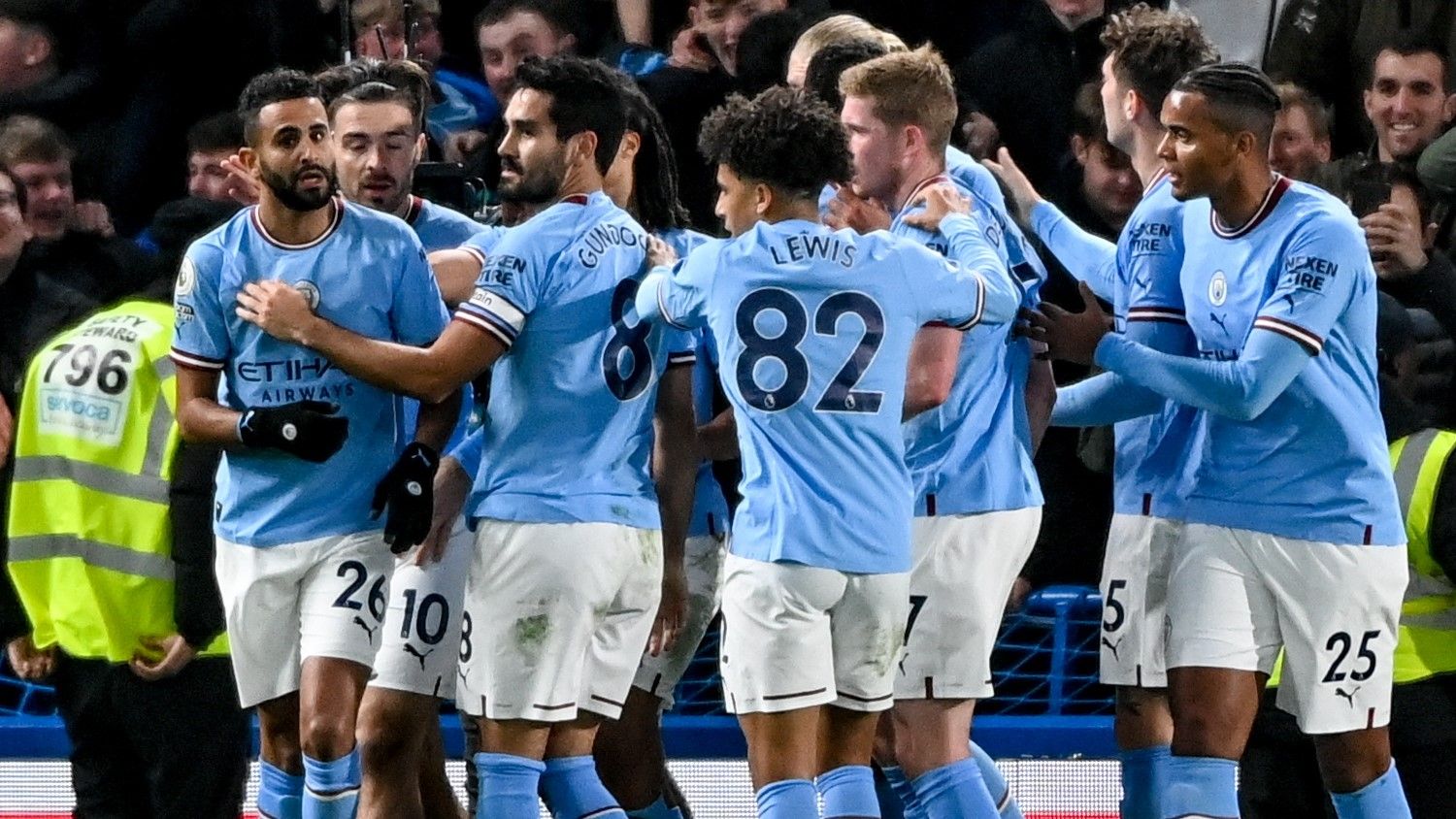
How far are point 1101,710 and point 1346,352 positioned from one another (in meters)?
2.40

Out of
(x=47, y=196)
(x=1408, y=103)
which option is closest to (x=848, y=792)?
(x=1408, y=103)

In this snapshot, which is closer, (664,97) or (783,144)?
(783,144)

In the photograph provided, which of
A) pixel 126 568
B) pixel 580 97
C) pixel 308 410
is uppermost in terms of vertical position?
pixel 580 97

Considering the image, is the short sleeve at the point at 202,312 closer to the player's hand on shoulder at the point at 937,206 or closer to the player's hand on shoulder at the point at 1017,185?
the player's hand on shoulder at the point at 937,206

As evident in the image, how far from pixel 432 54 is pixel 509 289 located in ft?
11.6

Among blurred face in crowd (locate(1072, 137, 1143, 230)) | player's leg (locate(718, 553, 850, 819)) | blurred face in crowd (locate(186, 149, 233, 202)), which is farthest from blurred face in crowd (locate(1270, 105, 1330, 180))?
blurred face in crowd (locate(186, 149, 233, 202))

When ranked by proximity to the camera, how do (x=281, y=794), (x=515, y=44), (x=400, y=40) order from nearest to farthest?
(x=281, y=794) < (x=400, y=40) < (x=515, y=44)

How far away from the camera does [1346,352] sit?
5258mm

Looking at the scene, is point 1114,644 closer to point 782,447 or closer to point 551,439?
point 782,447

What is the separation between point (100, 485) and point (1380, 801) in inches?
124

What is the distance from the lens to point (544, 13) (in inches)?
331

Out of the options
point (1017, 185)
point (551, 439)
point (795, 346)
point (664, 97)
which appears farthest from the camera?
point (664, 97)

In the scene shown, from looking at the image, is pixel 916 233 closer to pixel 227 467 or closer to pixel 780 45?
pixel 227 467

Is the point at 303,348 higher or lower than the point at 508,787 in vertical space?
higher
